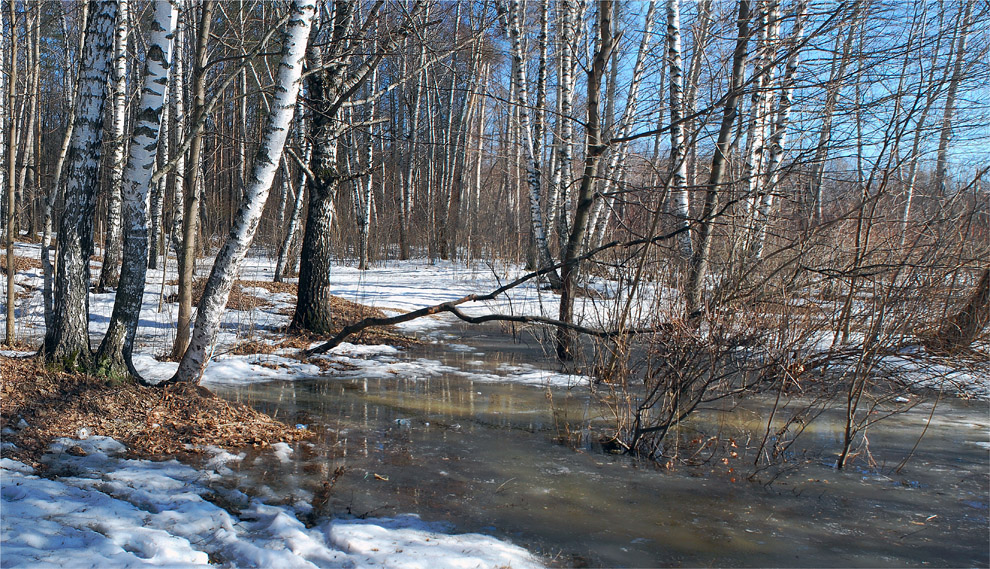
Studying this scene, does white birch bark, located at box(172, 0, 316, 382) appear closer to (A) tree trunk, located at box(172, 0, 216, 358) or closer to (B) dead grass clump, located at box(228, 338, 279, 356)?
(A) tree trunk, located at box(172, 0, 216, 358)

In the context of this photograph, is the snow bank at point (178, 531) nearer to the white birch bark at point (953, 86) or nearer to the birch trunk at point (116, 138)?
the birch trunk at point (116, 138)

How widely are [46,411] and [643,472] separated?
4.30 metres

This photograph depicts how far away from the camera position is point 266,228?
2400 centimetres

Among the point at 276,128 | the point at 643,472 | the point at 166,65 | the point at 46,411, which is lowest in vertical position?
the point at 643,472

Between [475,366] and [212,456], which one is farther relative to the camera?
[475,366]

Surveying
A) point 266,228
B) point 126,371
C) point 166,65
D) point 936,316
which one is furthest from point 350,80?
point 266,228

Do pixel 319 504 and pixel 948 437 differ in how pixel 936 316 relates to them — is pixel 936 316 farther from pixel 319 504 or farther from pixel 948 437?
pixel 319 504

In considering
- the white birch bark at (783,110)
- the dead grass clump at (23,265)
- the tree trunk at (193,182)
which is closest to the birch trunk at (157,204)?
the dead grass clump at (23,265)

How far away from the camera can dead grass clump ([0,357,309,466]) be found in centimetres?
427

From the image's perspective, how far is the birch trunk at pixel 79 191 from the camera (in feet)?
15.8

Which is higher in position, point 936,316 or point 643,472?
point 936,316

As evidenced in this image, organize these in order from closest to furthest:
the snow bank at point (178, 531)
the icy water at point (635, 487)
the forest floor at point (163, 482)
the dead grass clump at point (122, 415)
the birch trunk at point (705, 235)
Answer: the snow bank at point (178, 531) < the forest floor at point (163, 482) < the icy water at point (635, 487) < the dead grass clump at point (122, 415) < the birch trunk at point (705, 235)

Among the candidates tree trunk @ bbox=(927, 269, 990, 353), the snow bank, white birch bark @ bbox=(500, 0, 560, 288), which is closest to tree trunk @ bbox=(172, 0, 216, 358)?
the snow bank

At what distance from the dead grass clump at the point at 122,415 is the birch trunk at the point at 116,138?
1.65m
